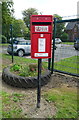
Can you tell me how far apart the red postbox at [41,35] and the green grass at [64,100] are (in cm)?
120

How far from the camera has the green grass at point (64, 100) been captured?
2.41 meters

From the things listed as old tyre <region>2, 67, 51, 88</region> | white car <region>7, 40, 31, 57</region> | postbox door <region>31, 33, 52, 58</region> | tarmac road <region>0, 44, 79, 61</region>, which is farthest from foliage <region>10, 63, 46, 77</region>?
white car <region>7, 40, 31, 57</region>

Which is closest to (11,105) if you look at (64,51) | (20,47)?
(64,51)

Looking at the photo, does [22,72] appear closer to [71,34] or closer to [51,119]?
[51,119]

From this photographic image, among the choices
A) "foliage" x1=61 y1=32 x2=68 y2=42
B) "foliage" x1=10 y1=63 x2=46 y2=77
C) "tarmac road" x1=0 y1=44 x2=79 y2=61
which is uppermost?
"foliage" x1=61 y1=32 x2=68 y2=42

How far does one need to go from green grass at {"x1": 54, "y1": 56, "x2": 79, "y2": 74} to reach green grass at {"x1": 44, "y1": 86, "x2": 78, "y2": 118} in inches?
55.2

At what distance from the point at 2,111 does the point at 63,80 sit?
233 cm

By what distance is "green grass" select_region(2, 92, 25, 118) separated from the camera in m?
2.33

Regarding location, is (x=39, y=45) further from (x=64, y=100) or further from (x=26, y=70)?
(x=26, y=70)

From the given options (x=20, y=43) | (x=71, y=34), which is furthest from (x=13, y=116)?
(x=20, y=43)

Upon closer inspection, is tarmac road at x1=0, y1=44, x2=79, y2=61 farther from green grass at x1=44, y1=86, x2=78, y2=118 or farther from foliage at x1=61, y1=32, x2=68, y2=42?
green grass at x1=44, y1=86, x2=78, y2=118

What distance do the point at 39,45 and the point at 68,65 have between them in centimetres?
308

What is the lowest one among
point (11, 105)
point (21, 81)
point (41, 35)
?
point (11, 105)

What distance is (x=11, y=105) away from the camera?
2.64 m
